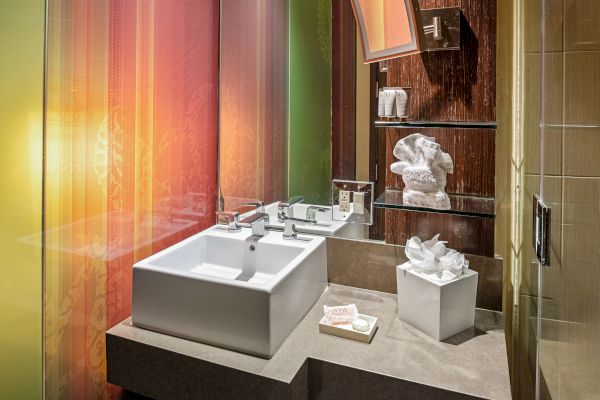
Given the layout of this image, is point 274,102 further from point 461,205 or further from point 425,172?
point 461,205

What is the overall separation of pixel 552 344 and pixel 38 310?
1262mm

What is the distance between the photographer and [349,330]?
1283 millimetres

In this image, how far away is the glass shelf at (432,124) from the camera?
1383mm

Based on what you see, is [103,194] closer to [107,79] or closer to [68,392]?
[107,79]

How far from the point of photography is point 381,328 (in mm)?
1354

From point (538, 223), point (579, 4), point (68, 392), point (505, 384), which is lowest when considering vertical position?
point (68, 392)

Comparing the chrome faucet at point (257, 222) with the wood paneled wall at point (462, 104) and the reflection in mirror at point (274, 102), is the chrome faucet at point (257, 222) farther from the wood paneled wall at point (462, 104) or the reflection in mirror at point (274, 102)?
the wood paneled wall at point (462, 104)

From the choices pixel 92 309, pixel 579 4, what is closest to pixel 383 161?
pixel 579 4

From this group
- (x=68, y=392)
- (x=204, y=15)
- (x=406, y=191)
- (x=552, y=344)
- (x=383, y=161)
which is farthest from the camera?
(x=204, y=15)

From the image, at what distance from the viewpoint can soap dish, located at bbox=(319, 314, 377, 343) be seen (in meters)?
1.26

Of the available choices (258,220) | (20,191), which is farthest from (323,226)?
(20,191)

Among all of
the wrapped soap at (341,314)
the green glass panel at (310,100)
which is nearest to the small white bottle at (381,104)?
the green glass panel at (310,100)

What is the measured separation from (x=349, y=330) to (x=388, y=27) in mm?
969

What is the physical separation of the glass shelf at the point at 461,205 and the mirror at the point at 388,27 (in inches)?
19.0
